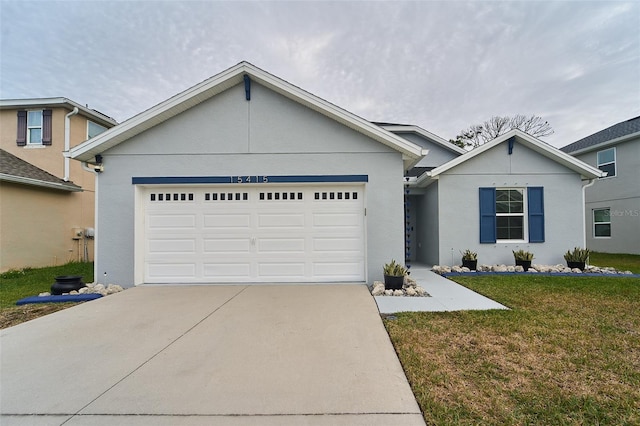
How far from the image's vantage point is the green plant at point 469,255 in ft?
30.1

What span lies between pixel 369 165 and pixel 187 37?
8432 millimetres

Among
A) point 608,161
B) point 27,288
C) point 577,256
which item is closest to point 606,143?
point 608,161

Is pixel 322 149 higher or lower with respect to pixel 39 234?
higher

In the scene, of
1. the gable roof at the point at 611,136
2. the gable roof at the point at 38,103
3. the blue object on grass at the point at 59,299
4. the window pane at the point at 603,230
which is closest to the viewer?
the blue object on grass at the point at 59,299

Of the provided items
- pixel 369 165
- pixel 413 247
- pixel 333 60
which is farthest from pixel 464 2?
pixel 413 247

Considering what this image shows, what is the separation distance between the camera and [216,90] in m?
7.21

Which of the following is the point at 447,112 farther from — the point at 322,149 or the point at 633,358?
the point at 633,358

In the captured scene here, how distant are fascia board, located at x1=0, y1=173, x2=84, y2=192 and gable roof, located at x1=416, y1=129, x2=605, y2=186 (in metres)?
13.8

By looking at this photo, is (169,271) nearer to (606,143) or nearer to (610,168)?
(606,143)

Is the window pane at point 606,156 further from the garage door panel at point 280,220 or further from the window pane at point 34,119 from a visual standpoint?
the window pane at point 34,119

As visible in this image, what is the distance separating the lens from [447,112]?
18031mm

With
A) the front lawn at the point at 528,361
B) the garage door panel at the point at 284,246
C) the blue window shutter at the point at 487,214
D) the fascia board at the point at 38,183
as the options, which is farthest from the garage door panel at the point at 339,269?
the fascia board at the point at 38,183

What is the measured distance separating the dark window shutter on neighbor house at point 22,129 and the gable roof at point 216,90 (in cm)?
849

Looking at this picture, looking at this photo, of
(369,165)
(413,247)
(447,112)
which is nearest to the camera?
(369,165)
